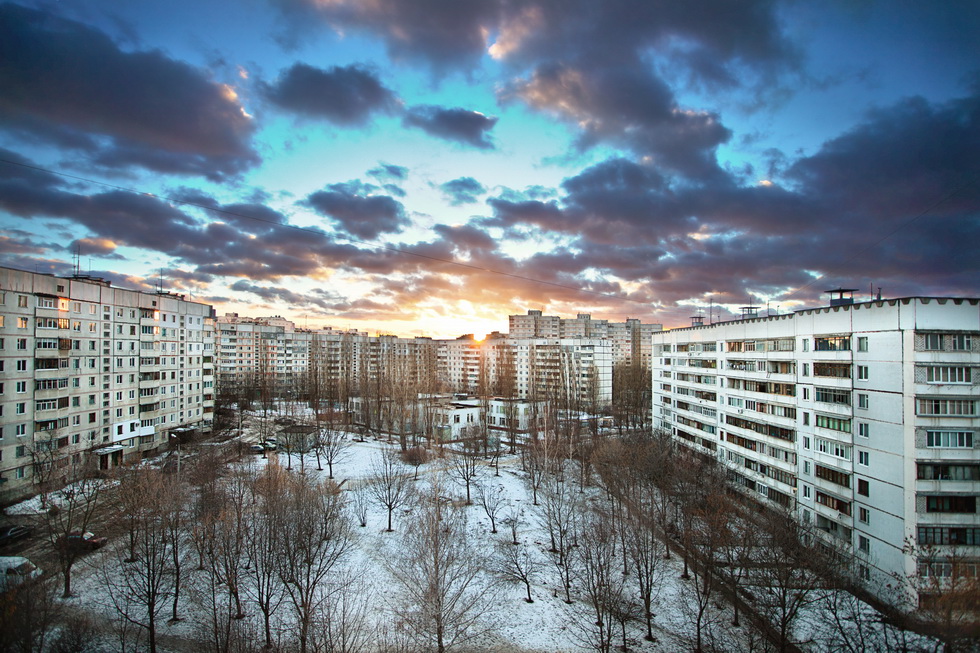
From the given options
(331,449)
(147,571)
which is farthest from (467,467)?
(147,571)

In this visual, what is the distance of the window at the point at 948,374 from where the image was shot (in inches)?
793

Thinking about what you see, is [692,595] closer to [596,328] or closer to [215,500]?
[215,500]

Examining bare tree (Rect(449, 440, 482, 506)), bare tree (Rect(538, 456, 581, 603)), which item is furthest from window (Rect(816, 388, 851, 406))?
bare tree (Rect(449, 440, 482, 506))

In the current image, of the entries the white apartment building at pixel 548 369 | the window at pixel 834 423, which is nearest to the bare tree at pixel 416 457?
the white apartment building at pixel 548 369

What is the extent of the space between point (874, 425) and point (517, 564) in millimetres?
18058

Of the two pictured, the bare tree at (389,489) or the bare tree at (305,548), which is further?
the bare tree at (389,489)

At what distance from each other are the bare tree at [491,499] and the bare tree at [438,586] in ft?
9.62

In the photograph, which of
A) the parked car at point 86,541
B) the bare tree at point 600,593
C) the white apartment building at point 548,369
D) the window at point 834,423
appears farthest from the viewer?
the white apartment building at point 548,369

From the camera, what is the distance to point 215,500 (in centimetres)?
2306

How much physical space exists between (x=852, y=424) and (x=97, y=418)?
4985 cm

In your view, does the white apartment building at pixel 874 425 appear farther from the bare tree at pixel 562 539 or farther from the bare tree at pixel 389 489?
the bare tree at pixel 389 489

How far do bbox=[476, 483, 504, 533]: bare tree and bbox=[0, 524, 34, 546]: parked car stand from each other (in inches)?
948

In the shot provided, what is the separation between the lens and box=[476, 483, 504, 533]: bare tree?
95.0ft

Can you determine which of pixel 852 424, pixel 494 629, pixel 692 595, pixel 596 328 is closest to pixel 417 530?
pixel 494 629
